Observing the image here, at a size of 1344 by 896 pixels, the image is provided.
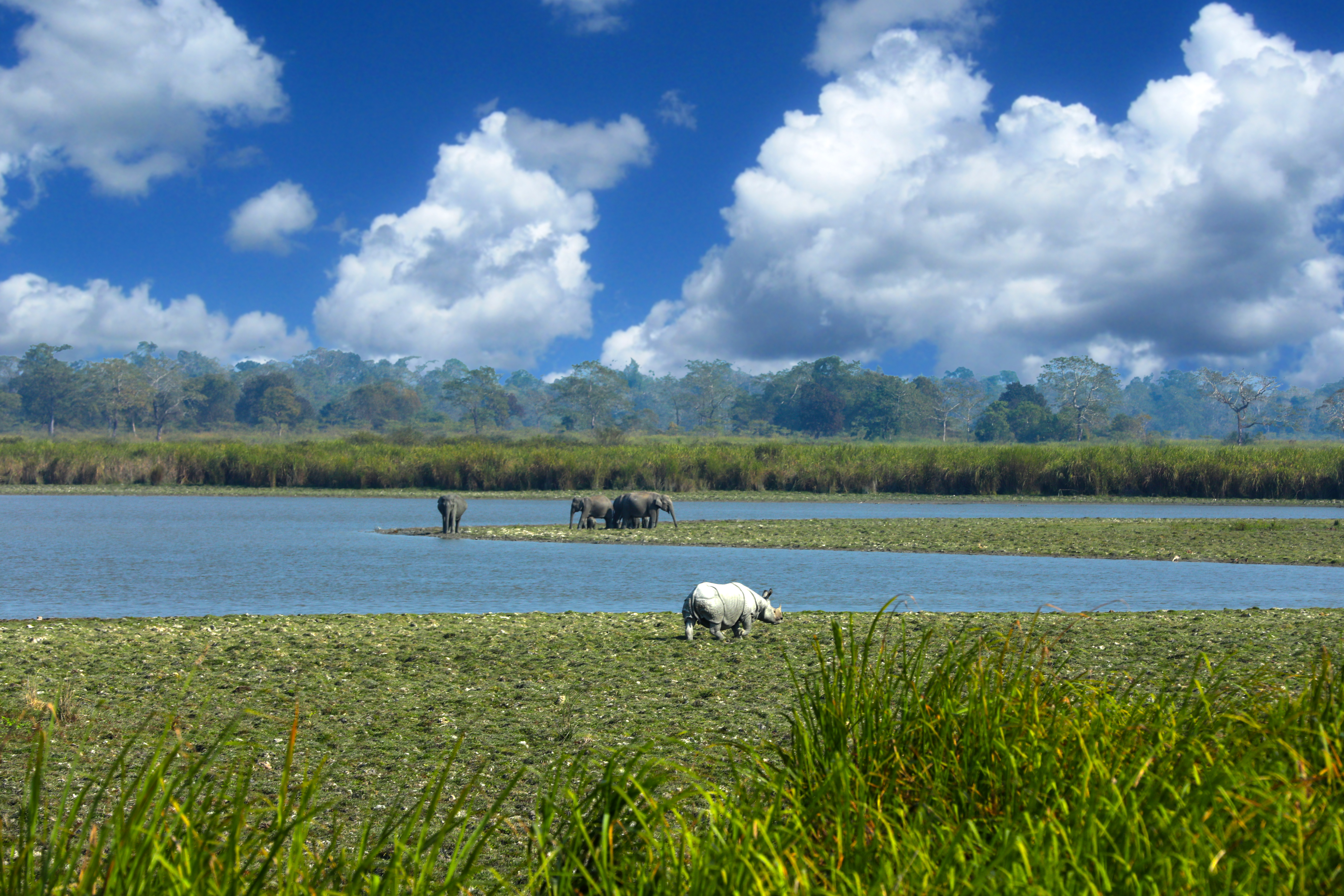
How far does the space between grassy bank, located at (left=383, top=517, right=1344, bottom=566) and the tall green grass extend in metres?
14.5

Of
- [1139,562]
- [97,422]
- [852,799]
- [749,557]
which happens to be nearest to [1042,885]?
[852,799]

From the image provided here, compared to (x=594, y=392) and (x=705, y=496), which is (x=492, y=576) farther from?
(x=594, y=392)

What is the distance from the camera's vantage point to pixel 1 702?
7.80 metres

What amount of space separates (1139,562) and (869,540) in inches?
245

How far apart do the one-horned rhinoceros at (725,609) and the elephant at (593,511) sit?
16.6 metres

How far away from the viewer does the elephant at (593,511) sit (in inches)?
1104

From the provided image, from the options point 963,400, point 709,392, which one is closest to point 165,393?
point 709,392

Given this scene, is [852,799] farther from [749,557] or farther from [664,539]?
[664,539]

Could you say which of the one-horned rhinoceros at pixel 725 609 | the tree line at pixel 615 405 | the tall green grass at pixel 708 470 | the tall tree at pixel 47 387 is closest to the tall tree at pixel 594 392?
the tree line at pixel 615 405

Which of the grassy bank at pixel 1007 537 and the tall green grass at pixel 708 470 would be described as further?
the tall green grass at pixel 708 470

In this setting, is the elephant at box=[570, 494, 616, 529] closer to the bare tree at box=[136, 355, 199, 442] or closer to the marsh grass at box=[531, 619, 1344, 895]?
the marsh grass at box=[531, 619, 1344, 895]

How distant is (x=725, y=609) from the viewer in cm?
1099

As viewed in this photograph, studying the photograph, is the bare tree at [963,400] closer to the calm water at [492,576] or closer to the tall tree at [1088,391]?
the tall tree at [1088,391]

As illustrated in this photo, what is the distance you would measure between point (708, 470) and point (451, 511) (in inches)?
791
